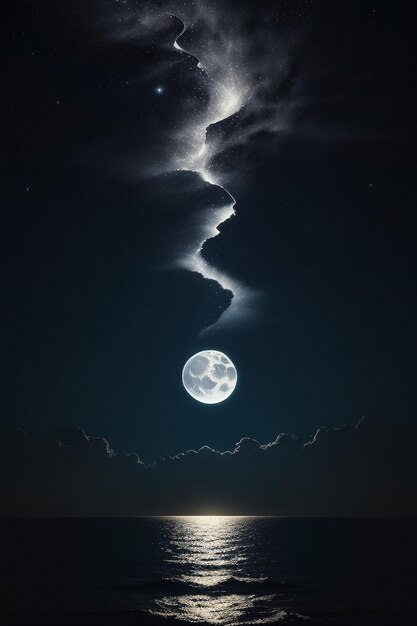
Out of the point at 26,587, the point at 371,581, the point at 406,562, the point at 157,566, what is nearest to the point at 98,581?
the point at 26,587

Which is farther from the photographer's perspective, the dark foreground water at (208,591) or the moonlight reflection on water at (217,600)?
the dark foreground water at (208,591)

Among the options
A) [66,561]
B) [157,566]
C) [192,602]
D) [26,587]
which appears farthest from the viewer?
[66,561]

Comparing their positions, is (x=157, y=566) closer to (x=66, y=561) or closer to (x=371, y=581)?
(x=66, y=561)

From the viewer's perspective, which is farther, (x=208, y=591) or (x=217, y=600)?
(x=208, y=591)

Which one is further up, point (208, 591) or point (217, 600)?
point (217, 600)

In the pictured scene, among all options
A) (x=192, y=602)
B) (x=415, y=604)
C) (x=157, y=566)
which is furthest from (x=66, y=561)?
(x=415, y=604)

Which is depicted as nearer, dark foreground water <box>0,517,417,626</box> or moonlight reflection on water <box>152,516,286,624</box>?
moonlight reflection on water <box>152,516,286,624</box>

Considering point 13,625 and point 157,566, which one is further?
point 157,566

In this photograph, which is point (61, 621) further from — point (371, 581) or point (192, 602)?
point (371, 581)

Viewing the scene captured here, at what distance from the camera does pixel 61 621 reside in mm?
34781

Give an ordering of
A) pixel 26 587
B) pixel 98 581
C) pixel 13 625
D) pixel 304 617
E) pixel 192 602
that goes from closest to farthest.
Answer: pixel 13 625 < pixel 304 617 < pixel 192 602 < pixel 26 587 < pixel 98 581

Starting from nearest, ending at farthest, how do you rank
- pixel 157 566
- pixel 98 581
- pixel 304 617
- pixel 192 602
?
pixel 304 617
pixel 192 602
pixel 98 581
pixel 157 566

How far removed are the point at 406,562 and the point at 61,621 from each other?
64.7 m

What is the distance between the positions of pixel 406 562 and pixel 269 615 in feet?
180
